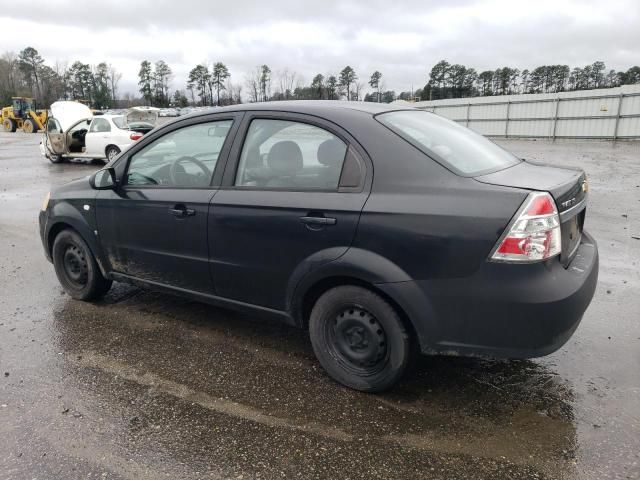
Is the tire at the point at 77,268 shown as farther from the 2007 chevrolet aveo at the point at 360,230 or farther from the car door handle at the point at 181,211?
the car door handle at the point at 181,211

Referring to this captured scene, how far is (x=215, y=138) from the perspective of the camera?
3.56m

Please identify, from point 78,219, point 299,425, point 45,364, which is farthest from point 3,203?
point 299,425

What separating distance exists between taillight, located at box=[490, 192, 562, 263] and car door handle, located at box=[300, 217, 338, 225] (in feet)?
2.95

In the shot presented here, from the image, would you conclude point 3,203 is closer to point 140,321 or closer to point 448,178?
point 140,321

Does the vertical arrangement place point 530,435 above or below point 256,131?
below

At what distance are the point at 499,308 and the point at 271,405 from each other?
4.64 feet

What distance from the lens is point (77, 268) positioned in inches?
179

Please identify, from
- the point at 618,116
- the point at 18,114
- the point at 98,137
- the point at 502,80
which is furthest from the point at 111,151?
the point at 502,80

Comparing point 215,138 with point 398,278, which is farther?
point 215,138

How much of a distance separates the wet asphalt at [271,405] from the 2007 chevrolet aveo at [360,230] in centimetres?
37

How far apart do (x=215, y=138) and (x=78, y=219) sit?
161cm

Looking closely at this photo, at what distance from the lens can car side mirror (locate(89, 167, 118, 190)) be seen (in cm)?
402

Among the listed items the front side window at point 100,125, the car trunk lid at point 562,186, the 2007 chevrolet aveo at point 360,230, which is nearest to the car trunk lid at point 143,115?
the front side window at point 100,125

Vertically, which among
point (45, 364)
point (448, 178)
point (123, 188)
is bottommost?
point (45, 364)
